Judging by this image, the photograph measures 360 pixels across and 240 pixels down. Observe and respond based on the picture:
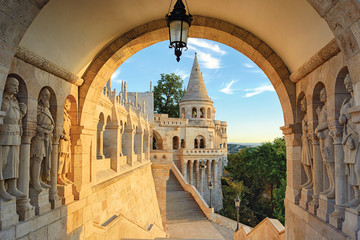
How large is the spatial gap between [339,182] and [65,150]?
472 centimetres

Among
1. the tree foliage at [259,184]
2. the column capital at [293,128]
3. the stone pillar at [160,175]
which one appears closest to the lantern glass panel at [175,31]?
the column capital at [293,128]

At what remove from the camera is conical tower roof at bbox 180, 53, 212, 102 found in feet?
125

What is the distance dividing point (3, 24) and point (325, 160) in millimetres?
4696

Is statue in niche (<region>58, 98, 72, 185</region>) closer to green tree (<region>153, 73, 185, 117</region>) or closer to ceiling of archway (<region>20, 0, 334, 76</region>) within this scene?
ceiling of archway (<region>20, 0, 334, 76</region>)

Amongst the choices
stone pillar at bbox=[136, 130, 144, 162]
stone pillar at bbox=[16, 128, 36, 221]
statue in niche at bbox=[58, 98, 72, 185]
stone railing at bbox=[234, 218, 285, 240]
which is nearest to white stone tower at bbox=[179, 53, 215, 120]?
stone pillar at bbox=[136, 130, 144, 162]

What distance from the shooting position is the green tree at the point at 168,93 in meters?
43.6

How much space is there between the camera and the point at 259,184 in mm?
36062

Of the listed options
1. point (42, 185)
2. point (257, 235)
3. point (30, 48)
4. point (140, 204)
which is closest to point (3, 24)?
point (30, 48)

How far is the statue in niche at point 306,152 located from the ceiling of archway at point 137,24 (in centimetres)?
109

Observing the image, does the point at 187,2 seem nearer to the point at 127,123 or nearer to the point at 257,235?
the point at 257,235

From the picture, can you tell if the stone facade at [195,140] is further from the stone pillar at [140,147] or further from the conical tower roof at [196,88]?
the stone pillar at [140,147]

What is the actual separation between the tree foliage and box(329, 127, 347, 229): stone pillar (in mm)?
28319

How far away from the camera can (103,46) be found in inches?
232

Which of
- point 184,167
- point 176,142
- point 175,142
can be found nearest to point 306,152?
point 184,167
